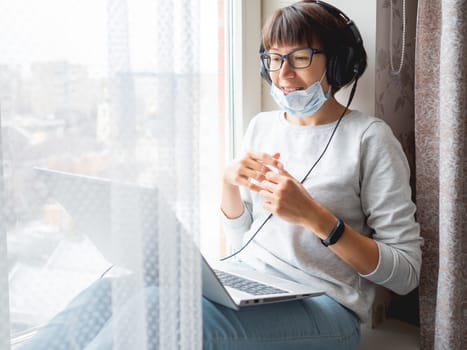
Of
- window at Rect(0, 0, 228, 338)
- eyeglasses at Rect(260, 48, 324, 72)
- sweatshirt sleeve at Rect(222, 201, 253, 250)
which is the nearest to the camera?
window at Rect(0, 0, 228, 338)

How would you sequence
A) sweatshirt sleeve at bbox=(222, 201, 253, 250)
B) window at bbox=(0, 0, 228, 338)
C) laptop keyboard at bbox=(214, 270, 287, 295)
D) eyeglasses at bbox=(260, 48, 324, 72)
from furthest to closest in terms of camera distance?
sweatshirt sleeve at bbox=(222, 201, 253, 250)
eyeglasses at bbox=(260, 48, 324, 72)
laptop keyboard at bbox=(214, 270, 287, 295)
window at bbox=(0, 0, 228, 338)

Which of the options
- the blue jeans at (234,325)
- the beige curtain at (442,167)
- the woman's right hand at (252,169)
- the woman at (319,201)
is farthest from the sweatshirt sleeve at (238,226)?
the beige curtain at (442,167)

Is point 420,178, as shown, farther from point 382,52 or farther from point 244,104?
point 244,104

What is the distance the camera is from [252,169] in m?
1.16

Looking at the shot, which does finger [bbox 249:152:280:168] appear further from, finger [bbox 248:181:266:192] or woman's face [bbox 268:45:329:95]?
woman's face [bbox 268:45:329:95]

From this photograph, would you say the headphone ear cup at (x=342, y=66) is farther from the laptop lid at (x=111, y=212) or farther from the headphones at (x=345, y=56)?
the laptop lid at (x=111, y=212)

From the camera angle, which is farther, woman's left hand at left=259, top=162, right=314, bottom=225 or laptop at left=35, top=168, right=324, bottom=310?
woman's left hand at left=259, top=162, right=314, bottom=225

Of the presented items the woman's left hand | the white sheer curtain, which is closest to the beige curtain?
the woman's left hand

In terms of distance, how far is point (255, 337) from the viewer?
1.03m

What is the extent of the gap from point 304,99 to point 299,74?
52mm

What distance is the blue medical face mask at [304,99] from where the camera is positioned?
1189 mm

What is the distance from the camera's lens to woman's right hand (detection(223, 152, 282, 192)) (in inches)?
44.6

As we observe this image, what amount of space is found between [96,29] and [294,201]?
496mm

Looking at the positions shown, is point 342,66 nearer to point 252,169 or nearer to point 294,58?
point 294,58
